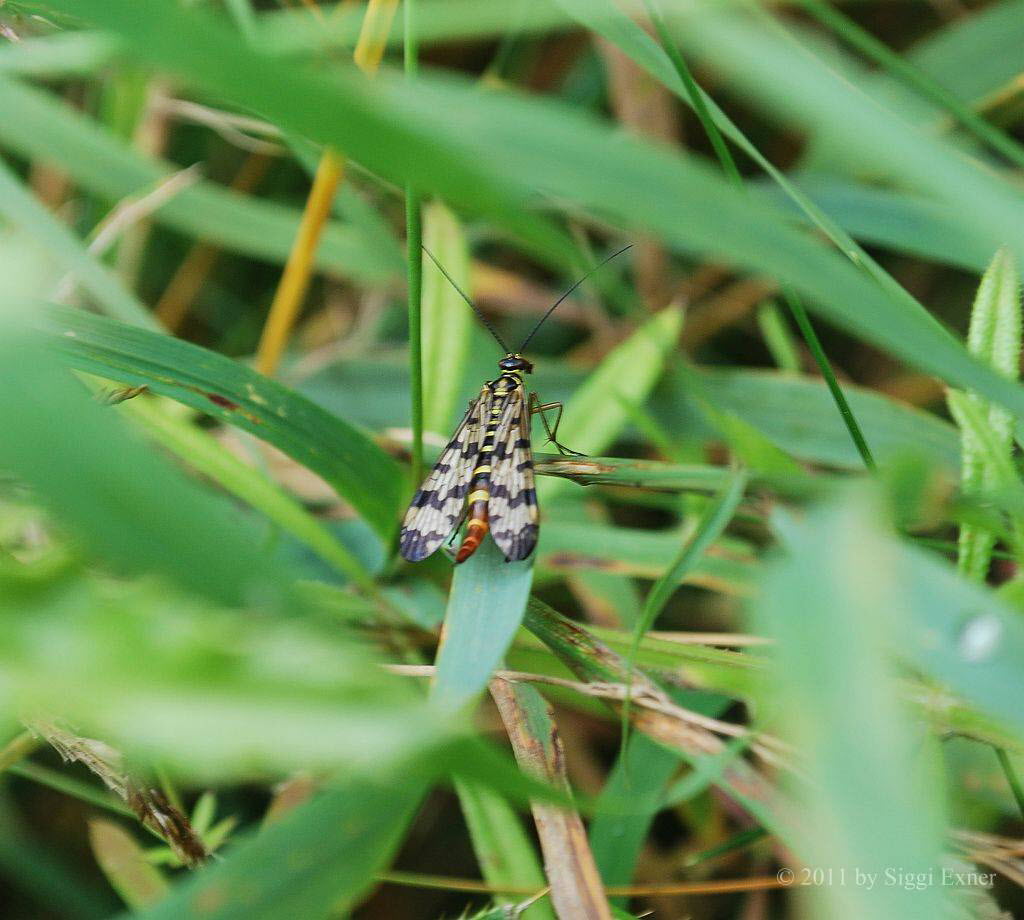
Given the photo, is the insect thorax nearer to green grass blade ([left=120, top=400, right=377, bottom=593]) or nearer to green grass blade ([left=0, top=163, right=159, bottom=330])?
green grass blade ([left=120, top=400, right=377, bottom=593])

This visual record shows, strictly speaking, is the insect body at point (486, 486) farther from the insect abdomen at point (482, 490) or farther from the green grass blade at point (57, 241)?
the green grass blade at point (57, 241)

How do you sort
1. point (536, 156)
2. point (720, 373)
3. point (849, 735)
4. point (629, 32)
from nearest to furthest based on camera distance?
point (849, 735)
point (536, 156)
point (629, 32)
point (720, 373)

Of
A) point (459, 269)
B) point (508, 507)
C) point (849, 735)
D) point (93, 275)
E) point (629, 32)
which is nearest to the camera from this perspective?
point (849, 735)

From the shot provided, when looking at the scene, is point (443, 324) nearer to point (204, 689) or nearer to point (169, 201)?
point (169, 201)

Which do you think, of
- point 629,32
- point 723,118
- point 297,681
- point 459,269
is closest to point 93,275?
point 459,269

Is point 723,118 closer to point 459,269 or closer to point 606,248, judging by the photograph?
point 459,269

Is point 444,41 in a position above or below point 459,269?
above

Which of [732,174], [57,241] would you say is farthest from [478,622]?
[57,241]

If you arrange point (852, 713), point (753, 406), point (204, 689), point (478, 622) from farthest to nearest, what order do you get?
point (753, 406) → point (478, 622) → point (852, 713) → point (204, 689)
